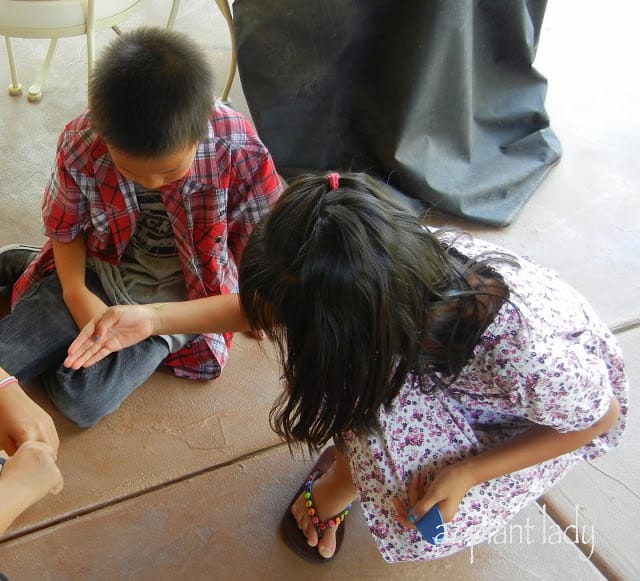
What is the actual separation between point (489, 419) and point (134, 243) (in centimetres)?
74

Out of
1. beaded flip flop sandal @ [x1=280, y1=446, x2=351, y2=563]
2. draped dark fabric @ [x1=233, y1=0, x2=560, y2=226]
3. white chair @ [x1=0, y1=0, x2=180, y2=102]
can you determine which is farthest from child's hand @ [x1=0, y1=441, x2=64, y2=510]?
draped dark fabric @ [x1=233, y1=0, x2=560, y2=226]

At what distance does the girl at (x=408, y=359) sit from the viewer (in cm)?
77

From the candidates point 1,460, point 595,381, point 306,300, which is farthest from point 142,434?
point 595,381

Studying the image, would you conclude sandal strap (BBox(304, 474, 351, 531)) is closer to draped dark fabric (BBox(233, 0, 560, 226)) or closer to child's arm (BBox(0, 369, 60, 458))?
child's arm (BBox(0, 369, 60, 458))

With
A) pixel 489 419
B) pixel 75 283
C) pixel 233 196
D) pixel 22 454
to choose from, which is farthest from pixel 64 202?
pixel 489 419

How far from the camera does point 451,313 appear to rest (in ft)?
2.82

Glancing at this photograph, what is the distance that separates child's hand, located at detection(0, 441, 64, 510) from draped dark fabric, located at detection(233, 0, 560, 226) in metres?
1.13

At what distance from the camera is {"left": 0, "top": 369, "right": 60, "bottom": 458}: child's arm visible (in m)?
1.00

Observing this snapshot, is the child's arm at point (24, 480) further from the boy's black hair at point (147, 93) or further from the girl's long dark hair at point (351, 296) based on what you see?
the boy's black hair at point (147, 93)

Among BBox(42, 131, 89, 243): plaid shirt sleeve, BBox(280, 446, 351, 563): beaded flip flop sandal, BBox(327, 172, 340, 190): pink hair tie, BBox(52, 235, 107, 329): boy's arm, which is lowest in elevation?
BBox(280, 446, 351, 563): beaded flip flop sandal

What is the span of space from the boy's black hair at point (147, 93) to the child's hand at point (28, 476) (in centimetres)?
44

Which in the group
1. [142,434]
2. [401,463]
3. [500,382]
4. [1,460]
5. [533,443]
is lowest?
[142,434]

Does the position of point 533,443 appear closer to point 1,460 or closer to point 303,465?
point 303,465

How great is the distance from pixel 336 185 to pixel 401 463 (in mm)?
456
